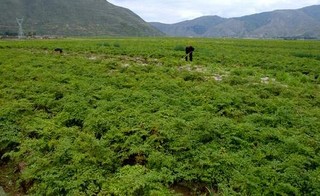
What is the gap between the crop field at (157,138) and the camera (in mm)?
8586

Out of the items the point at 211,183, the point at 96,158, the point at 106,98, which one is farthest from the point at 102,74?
the point at 211,183

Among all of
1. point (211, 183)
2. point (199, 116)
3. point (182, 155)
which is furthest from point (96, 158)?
point (199, 116)

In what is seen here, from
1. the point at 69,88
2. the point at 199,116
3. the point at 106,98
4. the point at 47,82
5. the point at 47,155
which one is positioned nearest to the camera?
the point at 47,155

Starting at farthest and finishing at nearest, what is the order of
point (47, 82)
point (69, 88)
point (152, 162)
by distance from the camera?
point (47, 82), point (69, 88), point (152, 162)

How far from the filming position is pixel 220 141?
10188 mm

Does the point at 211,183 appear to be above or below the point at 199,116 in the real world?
below

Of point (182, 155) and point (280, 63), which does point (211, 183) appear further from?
point (280, 63)

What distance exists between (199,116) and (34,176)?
5.78m

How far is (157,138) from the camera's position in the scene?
1035 centimetres

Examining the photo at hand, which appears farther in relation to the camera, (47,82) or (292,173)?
(47,82)

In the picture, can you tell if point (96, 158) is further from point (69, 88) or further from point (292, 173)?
point (69, 88)

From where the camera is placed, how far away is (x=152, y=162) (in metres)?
9.29

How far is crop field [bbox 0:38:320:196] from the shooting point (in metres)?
8.59

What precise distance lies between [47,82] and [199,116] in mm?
8779
